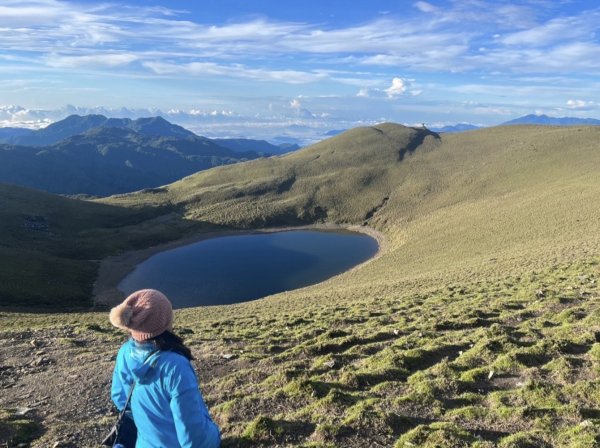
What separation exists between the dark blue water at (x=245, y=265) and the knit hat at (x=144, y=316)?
2142 inches

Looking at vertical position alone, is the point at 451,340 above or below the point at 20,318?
above

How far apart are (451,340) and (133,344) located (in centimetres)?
1369

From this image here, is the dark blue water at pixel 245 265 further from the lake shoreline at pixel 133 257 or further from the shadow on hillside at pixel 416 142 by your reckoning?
the shadow on hillside at pixel 416 142

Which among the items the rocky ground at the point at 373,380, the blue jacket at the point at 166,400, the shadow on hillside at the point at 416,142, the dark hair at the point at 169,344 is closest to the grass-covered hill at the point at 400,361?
the rocky ground at the point at 373,380

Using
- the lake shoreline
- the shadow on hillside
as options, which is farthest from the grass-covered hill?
the shadow on hillside

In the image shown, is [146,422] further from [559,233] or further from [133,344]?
[559,233]

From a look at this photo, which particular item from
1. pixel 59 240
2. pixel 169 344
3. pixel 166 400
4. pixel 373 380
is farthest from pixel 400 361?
pixel 59 240

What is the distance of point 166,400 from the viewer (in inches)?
191

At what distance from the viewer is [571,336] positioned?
14906mm

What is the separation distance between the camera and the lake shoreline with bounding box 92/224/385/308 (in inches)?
2552

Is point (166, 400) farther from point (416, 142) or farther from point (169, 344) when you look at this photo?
point (416, 142)

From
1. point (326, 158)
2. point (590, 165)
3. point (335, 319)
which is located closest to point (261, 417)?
point (335, 319)

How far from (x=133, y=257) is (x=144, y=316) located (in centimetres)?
8950

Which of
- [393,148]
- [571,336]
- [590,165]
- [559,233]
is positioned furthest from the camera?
[393,148]
